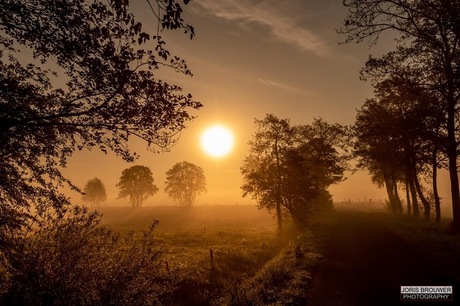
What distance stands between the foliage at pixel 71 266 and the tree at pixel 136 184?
95057 millimetres

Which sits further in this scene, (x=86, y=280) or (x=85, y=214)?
(x=85, y=214)

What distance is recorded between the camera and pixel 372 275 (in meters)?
12.4

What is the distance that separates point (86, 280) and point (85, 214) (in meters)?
2.00

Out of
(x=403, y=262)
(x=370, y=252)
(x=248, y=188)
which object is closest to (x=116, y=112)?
(x=403, y=262)

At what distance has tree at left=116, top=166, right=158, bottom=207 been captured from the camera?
10075 centimetres

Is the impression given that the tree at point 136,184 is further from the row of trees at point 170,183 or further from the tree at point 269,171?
the tree at point 269,171

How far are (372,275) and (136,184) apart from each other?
329ft

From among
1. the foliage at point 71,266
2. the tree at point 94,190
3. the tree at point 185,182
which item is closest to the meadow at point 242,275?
the foliage at point 71,266

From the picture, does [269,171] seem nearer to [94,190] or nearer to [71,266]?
[71,266]

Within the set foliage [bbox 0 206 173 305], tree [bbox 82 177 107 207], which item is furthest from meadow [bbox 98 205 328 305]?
tree [bbox 82 177 107 207]

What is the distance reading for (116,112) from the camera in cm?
793

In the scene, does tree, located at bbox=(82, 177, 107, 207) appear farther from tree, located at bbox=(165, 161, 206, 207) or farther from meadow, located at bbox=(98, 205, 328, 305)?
meadow, located at bbox=(98, 205, 328, 305)

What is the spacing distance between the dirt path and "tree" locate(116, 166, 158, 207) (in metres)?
91.5

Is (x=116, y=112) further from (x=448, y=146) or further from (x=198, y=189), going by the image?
(x=198, y=189)
